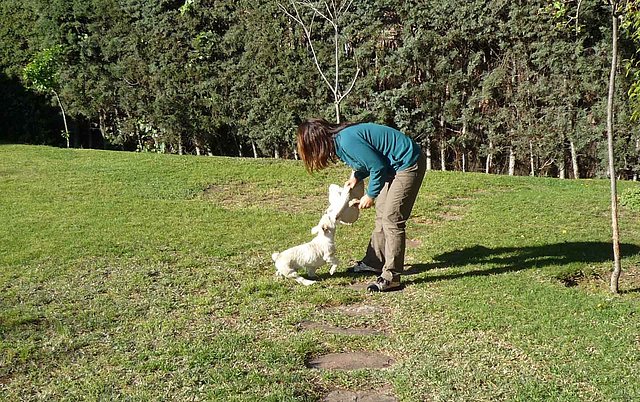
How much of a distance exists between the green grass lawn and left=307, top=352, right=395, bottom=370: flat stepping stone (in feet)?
0.23

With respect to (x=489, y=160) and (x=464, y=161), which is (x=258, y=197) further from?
(x=489, y=160)

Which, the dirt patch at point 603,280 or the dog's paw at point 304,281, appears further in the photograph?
the dog's paw at point 304,281

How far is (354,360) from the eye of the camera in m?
3.95

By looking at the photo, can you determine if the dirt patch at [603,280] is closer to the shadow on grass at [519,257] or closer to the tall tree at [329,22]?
the shadow on grass at [519,257]

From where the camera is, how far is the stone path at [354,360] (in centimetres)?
347

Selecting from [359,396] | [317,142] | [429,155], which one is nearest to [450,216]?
[317,142]

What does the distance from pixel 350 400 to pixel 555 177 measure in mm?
8273

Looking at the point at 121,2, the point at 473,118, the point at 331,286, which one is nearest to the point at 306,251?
the point at 331,286

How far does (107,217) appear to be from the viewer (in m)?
7.62

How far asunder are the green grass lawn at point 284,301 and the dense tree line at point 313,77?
1907 mm

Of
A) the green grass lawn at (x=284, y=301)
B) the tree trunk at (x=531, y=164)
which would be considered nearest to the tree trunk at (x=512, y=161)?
the tree trunk at (x=531, y=164)

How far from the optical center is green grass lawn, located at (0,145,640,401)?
364 centimetres

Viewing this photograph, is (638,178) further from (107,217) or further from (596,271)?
(107,217)

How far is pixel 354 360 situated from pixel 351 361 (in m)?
0.02
